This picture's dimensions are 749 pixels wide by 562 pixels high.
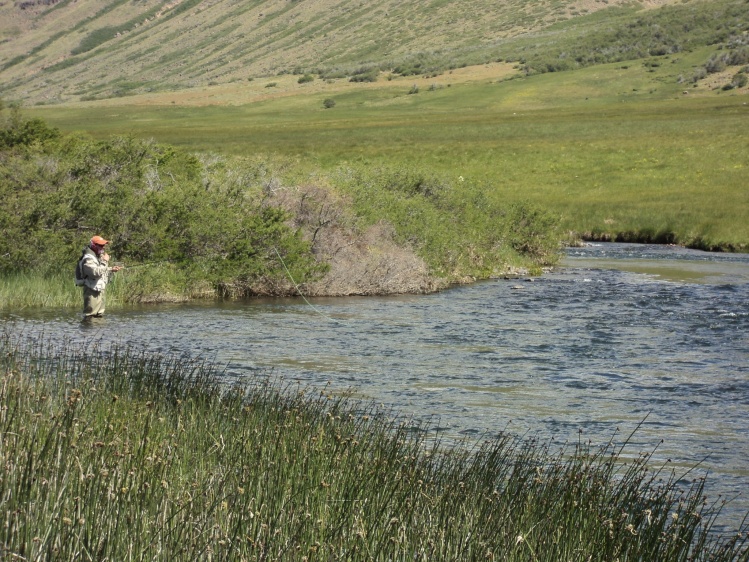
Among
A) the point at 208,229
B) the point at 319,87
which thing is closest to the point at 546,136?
the point at 208,229

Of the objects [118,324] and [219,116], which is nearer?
[118,324]

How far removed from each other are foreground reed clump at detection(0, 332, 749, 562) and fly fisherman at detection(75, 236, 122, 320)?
1017cm

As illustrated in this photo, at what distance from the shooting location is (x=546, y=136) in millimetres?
81688

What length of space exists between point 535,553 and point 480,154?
65003 mm

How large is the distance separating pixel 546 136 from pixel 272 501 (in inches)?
2998

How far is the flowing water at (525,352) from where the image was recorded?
14422 millimetres

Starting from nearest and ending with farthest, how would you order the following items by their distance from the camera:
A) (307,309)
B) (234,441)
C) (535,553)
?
(535,553) → (234,441) → (307,309)

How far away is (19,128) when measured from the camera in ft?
136

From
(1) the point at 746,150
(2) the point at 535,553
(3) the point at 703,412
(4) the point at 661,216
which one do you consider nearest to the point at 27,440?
(2) the point at 535,553

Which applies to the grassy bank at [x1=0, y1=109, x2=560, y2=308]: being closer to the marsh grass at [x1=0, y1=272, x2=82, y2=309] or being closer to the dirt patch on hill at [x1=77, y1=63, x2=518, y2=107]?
the marsh grass at [x1=0, y1=272, x2=82, y2=309]

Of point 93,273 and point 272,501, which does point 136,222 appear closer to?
point 93,273

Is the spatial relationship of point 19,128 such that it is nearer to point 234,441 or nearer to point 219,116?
point 234,441

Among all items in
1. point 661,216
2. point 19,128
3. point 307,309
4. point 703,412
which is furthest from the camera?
point 661,216

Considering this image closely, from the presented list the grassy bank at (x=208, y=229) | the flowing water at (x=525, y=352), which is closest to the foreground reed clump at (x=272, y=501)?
the flowing water at (x=525, y=352)
